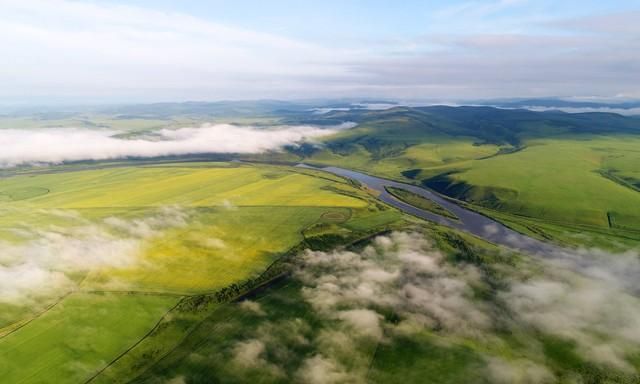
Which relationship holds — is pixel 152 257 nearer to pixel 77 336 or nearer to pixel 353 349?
pixel 77 336

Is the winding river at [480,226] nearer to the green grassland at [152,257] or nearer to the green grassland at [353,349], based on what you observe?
the green grassland at [152,257]

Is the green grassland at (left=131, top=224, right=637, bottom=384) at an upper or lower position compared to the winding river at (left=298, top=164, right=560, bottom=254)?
lower

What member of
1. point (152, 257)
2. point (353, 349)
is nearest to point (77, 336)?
point (152, 257)

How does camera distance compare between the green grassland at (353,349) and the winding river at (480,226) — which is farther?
the winding river at (480,226)

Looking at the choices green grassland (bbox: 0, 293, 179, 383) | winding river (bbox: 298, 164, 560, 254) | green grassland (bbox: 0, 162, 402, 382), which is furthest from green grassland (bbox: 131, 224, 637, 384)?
winding river (bbox: 298, 164, 560, 254)

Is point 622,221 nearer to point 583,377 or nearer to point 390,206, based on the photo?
point 390,206

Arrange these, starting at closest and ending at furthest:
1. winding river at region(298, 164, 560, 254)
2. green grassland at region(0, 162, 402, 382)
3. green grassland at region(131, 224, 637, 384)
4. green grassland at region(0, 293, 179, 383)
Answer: green grassland at region(131, 224, 637, 384) < green grassland at region(0, 293, 179, 383) < green grassland at region(0, 162, 402, 382) < winding river at region(298, 164, 560, 254)

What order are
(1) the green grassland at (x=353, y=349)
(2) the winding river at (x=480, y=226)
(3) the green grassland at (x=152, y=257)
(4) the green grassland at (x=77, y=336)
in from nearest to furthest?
(1) the green grassland at (x=353, y=349) < (4) the green grassland at (x=77, y=336) < (3) the green grassland at (x=152, y=257) < (2) the winding river at (x=480, y=226)

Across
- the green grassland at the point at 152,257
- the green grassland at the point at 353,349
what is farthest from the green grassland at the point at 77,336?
the green grassland at the point at 353,349

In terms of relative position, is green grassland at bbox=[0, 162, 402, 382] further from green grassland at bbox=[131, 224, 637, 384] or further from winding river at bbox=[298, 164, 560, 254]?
winding river at bbox=[298, 164, 560, 254]

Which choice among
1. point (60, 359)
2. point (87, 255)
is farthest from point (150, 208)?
point (60, 359)
